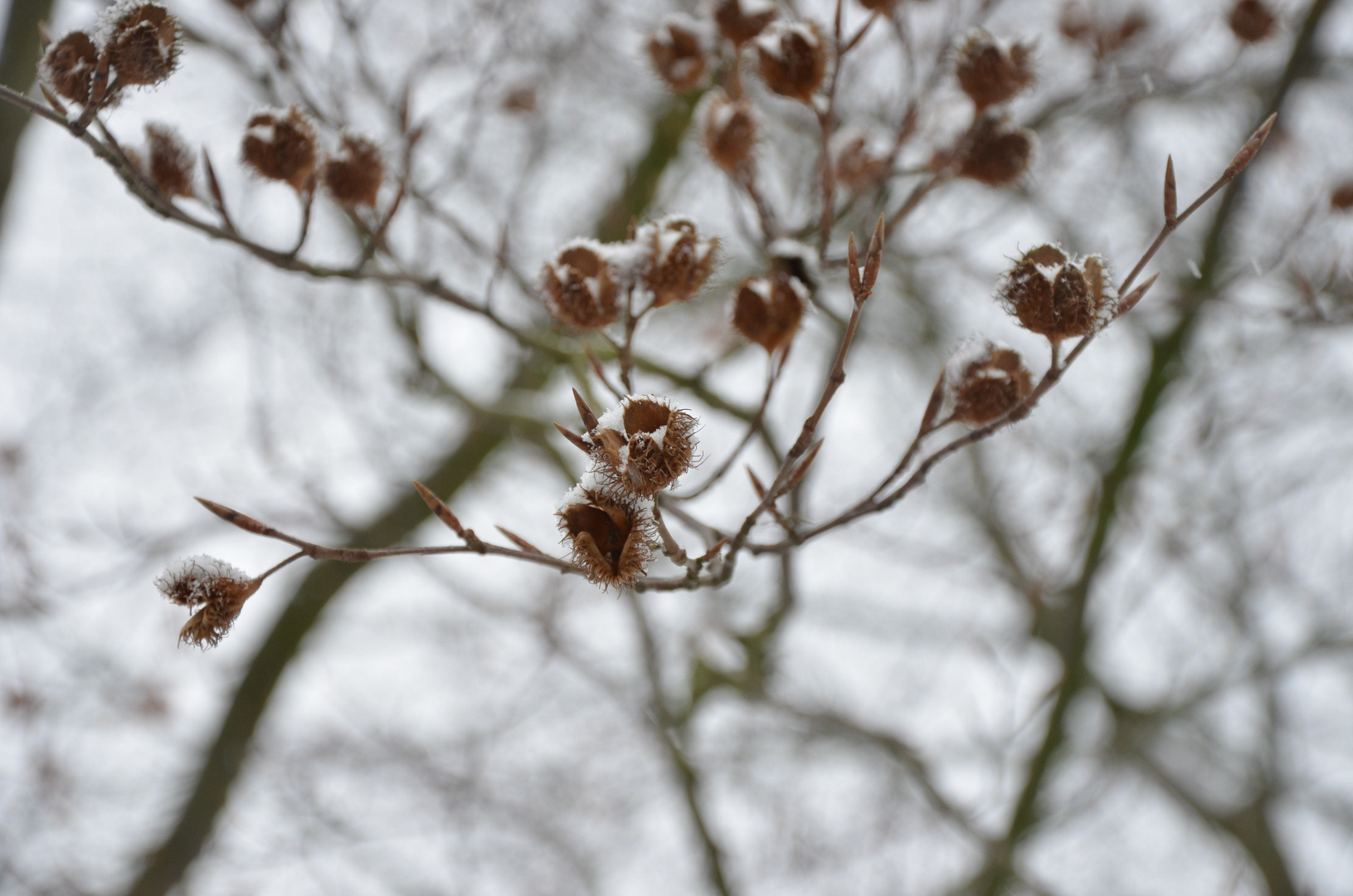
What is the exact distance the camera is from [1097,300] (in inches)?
45.0

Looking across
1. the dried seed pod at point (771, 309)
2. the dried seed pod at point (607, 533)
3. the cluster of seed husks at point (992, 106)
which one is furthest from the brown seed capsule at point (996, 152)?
the dried seed pod at point (607, 533)

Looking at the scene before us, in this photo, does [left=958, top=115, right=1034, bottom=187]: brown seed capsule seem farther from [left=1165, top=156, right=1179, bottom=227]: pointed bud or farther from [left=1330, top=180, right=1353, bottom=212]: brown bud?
[left=1330, top=180, right=1353, bottom=212]: brown bud

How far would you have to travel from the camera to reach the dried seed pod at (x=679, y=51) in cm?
183

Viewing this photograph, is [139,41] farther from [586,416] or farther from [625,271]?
[586,416]

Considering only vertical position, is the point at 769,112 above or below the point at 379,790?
above

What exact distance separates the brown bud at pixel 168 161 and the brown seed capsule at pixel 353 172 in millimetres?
223

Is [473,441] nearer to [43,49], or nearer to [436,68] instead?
[436,68]

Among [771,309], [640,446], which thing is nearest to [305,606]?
[771,309]

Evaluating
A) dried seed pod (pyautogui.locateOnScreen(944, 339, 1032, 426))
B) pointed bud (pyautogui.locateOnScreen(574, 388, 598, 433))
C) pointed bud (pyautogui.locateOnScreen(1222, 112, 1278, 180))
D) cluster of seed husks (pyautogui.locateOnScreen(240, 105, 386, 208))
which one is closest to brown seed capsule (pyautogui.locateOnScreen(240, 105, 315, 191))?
cluster of seed husks (pyautogui.locateOnScreen(240, 105, 386, 208))

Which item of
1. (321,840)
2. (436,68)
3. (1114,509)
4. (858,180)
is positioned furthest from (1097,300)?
(321,840)

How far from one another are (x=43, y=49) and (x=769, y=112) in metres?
3.34

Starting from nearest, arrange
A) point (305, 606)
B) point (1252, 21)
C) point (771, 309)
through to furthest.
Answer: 1. point (771, 309)
2. point (1252, 21)
3. point (305, 606)

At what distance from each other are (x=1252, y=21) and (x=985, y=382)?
5.12 feet

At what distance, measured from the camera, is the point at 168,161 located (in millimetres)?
1454
